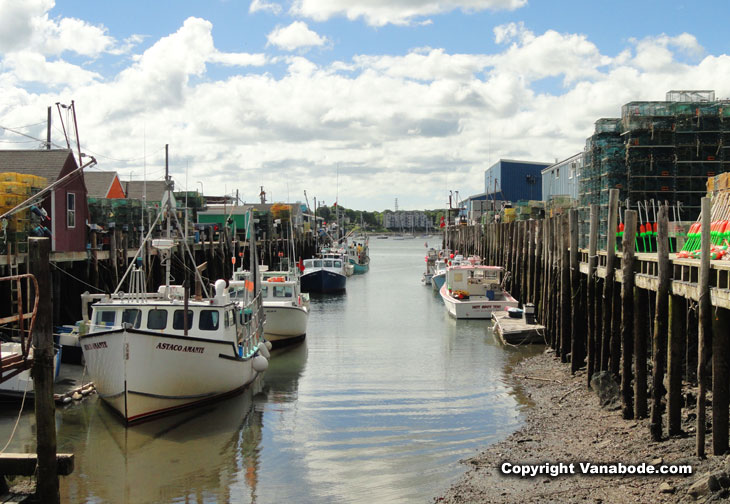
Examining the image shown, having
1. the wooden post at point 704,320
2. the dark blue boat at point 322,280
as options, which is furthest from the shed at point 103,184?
the wooden post at point 704,320

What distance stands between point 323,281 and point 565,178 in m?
18.5

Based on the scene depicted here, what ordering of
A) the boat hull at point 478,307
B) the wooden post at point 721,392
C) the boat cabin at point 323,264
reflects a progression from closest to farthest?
the wooden post at point 721,392
the boat hull at point 478,307
the boat cabin at point 323,264

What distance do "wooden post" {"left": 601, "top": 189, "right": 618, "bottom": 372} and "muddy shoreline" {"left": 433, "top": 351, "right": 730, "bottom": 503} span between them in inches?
42.8

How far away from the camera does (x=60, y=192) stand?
87.6 feet

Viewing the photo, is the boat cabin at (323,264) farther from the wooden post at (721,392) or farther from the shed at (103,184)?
the wooden post at (721,392)

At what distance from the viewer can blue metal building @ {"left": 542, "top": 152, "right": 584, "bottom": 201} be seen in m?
43.4

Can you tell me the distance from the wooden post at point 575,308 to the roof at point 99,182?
29.3 m

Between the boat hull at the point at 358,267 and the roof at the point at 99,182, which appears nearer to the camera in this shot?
the roof at the point at 99,182

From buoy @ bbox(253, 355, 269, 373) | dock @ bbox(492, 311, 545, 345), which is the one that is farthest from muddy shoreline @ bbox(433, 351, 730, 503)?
dock @ bbox(492, 311, 545, 345)

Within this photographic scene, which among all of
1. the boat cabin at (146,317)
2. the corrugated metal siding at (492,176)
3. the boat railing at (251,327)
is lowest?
the boat railing at (251,327)

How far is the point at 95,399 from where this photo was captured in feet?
59.8

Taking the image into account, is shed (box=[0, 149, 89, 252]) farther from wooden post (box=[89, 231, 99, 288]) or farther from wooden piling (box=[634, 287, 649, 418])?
wooden piling (box=[634, 287, 649, 418])

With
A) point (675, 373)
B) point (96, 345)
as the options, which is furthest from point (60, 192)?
point (675, 373)

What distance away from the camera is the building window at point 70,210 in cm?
2722
